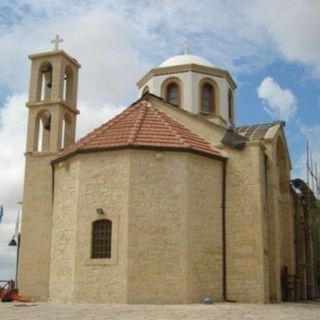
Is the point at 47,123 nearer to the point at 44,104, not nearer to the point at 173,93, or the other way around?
the point at 44,104

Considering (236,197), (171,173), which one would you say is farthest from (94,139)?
(236,197)

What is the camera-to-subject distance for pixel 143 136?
16.5 metres

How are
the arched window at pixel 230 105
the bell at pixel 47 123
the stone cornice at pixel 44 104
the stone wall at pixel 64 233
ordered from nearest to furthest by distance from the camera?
1. the stone wall at pixel 64 233
2. the stone cornice at pixel 44 104
3. the bell at pixel 47 123
4. the arched window at pixel 230 105

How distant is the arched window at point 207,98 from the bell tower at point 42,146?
556cm

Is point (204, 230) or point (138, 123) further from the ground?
point (138, 123)

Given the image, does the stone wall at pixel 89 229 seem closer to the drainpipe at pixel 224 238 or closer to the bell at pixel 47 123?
the drainpipe at pixel 224 238

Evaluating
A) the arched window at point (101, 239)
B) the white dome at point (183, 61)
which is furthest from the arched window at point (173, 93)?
the arched window at point (101, 239)

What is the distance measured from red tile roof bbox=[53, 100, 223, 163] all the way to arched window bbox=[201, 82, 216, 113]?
4261mm

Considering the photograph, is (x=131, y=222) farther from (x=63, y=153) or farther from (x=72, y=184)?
(x=63, y=153)

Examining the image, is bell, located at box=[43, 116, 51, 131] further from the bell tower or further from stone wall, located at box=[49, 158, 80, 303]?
stone wall, located at box=[49, 158, 80, 303]

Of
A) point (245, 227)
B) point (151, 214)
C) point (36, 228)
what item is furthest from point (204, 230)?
point (36, 228)

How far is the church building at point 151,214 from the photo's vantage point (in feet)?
50.1

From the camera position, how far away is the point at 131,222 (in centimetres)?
1539

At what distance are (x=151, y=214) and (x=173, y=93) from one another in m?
8.69
